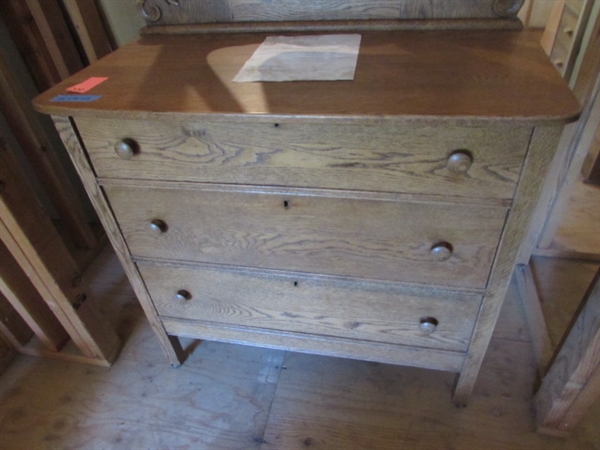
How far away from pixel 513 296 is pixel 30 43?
76.9 inches

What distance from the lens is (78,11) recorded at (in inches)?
53.6

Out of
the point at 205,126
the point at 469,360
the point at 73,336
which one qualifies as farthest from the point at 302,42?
the point at 73,336

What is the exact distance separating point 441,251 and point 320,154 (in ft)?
1.08

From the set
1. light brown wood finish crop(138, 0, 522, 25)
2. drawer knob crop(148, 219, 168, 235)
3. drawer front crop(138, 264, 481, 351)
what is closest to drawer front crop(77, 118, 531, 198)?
drawer knob crop(148, 219, 168, 235)

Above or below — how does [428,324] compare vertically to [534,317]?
above

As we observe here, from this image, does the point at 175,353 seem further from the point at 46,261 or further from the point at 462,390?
the point at 462,390

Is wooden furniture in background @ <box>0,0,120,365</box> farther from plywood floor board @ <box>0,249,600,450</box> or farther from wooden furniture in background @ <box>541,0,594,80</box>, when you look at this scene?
wooden furniture in background @ <box>541,0,594,80</box>

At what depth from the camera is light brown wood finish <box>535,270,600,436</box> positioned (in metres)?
1.01

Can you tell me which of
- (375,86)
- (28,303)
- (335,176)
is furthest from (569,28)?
(28,303)

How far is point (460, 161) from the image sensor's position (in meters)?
0.75

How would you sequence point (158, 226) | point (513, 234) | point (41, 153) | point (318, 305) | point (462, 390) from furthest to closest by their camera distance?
point (41, 153) < point (462, 390) < point (318, 305) < point (158, 226) < point (513, 234)

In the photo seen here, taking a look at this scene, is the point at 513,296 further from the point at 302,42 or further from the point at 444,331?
the point at 302,42

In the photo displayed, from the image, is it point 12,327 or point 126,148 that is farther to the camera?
point 12,327

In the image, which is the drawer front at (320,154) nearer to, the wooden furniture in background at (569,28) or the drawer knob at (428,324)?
the drawer knob at (428,324)
